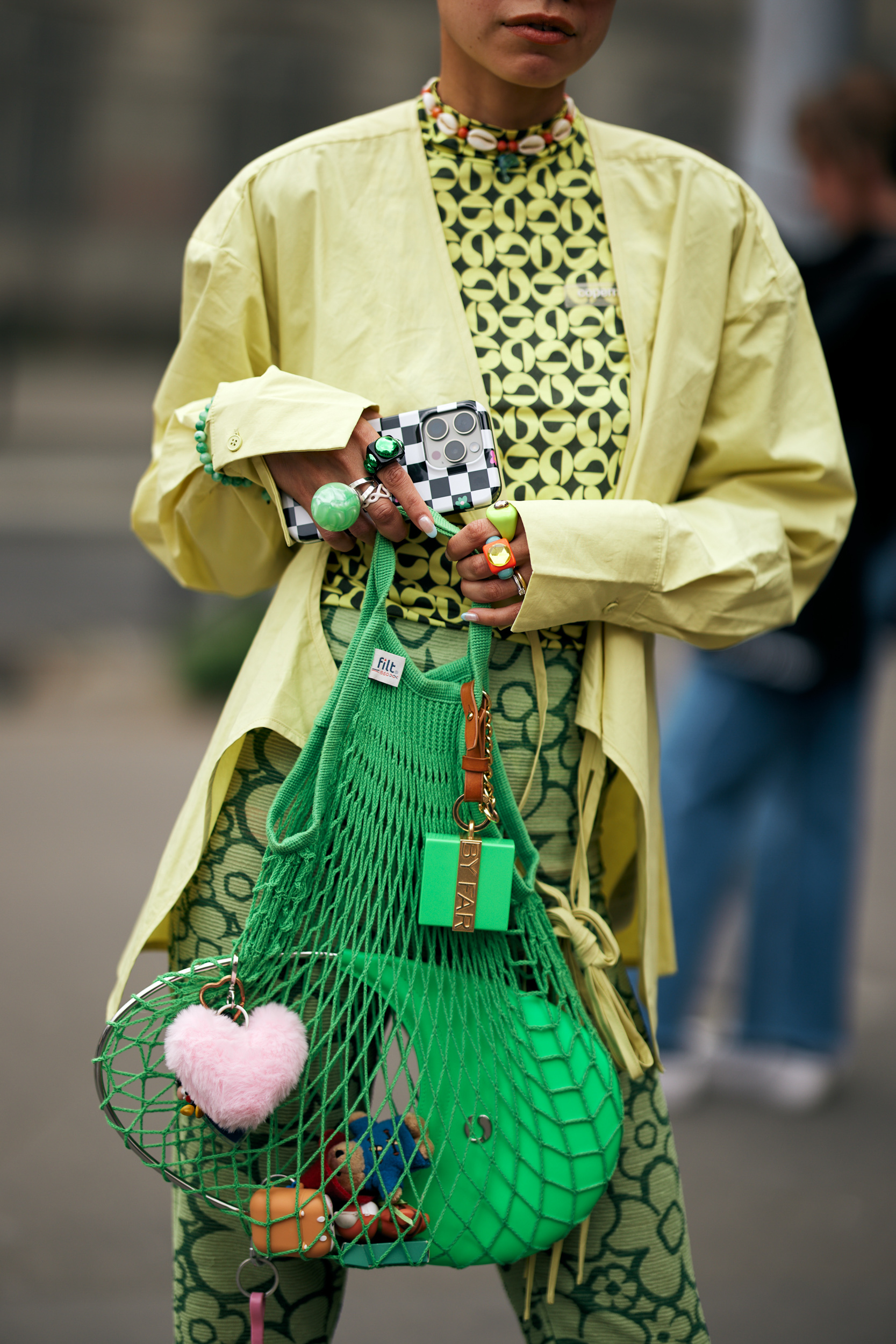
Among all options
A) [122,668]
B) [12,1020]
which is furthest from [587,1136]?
[122,668]

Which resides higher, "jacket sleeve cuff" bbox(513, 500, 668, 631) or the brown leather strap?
"jacket sleeve cuff" bbox(513, 500, 668, 631)

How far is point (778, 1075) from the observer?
150 inches

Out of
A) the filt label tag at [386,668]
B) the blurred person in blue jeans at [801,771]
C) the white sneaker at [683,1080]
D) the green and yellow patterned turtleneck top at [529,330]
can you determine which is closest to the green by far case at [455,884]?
the filt label tag at [386,668]

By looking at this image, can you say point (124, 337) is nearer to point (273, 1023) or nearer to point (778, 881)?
point (778, 881)

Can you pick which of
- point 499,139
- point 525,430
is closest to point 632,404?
point 525,430

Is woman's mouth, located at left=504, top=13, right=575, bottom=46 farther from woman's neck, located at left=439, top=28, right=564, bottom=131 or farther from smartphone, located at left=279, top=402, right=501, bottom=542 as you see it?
smartphone, located at left=279, top=402, right=501, bottom=542

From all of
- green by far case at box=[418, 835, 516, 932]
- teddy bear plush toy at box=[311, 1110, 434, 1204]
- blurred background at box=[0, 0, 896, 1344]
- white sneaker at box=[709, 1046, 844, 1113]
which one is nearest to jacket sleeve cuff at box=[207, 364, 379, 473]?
green by far case at box=[418, 835, 516, 932]

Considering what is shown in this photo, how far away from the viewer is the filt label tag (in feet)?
5.58

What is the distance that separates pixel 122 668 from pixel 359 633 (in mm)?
7071

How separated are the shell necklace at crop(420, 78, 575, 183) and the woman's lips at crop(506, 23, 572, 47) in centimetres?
13

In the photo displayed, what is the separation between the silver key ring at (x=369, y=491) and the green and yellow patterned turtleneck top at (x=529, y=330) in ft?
0.33

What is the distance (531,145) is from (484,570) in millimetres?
599

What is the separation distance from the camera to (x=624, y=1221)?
6.09 feet

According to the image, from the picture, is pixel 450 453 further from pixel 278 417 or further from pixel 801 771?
pixel 801 771
